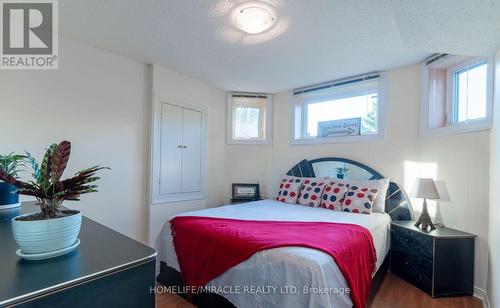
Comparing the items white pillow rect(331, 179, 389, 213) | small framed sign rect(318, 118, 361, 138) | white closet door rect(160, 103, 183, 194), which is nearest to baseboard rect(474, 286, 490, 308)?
white pillow rect(331, 179, 389, 213)

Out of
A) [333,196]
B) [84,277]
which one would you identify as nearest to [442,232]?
[333,196]

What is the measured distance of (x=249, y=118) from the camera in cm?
423

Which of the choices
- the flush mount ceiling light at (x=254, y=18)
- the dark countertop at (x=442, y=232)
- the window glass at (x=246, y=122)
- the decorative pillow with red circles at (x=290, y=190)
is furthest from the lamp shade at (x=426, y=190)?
the window glass at (x=246, y=122)

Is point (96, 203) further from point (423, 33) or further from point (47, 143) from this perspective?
point (423, 33)

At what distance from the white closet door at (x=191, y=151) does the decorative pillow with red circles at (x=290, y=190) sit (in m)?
1.20

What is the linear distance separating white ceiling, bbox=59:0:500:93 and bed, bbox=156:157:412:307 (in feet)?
5.05

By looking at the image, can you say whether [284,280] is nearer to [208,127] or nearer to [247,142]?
[208,127]

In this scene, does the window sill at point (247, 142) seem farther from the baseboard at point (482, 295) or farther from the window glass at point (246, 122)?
the baseboard at point (482, 295)

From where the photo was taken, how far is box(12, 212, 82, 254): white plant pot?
31.4 inches

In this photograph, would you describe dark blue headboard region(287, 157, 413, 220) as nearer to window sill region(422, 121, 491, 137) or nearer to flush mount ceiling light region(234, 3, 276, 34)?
window sill region(422, 121, 491, 137)

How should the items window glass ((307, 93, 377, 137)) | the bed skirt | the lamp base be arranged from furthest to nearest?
window glass ((307, 93, 377, 137)) < the lamp base < the bed skirt

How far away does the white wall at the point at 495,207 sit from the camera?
1.67m

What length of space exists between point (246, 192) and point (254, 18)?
255 centimetres

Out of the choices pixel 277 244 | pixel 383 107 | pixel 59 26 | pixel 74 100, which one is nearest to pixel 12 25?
pixel 59 26
